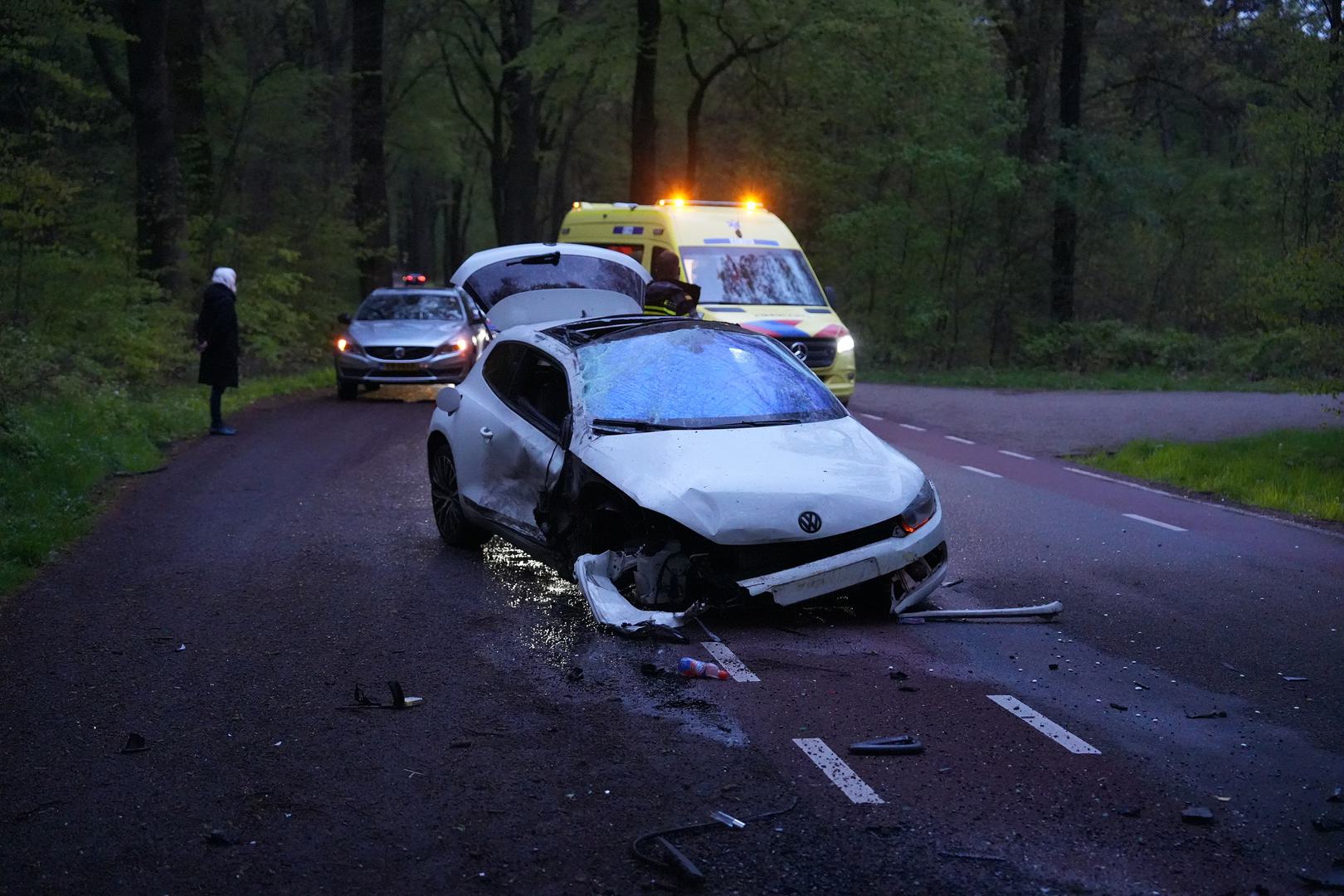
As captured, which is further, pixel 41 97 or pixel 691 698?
pixel 41 97

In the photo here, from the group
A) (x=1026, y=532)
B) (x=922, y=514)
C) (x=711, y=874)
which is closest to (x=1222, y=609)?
(x=922, y=514)

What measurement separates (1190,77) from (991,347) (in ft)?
37.7

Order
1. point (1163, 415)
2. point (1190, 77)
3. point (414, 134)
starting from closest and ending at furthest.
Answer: point (1163, 415)
point (1190, 77)
point (414, 134)

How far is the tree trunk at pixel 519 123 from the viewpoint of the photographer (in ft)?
141

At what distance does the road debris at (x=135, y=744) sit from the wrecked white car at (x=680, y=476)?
251cm

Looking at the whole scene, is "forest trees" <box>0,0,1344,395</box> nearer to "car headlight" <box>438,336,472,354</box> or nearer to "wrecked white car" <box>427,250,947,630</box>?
"car headlight" <box>438,336,472,354</box>

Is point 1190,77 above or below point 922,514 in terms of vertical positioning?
above

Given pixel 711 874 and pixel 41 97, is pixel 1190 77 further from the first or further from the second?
pixel 711 874

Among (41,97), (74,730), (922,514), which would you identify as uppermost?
(41,97)

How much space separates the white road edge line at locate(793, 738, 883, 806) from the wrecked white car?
1751mm

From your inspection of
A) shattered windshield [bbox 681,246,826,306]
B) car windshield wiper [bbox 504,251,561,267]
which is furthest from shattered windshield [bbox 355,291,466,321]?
car windshield wiper [bbox 504,251,561,267]

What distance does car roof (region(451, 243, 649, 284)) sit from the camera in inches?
467

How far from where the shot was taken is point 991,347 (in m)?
34.4

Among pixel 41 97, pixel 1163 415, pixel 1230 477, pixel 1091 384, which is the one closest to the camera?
pixel 1230 477
